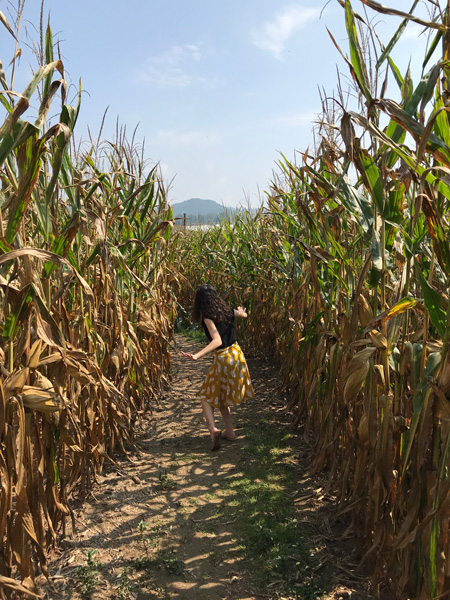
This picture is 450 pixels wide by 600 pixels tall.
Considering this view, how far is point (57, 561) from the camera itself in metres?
2.18

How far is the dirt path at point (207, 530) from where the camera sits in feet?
6.76

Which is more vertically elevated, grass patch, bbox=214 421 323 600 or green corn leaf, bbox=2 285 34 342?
green corn leaf, bbox=2 285 34 342

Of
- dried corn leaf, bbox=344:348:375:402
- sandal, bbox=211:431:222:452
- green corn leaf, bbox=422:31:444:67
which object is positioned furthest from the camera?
sandal, bbox=211:431:222:452

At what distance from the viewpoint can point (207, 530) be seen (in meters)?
2.50

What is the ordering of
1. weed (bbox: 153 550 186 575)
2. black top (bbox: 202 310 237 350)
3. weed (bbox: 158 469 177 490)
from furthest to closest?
1. black top (bbox: 202 310 237 350)
2. weed (bbox: 158 469 177 490)
3. weed (bbox: 153 550 186 575)

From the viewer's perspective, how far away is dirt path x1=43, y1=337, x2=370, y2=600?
6.76ft

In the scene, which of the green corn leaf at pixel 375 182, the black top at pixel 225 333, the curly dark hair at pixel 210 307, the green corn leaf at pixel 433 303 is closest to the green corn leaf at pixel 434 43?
the green corn leaf at pixel 375 182

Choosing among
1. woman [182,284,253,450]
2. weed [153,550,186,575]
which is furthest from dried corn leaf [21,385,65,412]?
woman [182,284,253,450]

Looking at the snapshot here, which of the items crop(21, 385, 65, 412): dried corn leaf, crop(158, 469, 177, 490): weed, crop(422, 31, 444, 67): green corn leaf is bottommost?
crop(158, 469, 177, 490): weed

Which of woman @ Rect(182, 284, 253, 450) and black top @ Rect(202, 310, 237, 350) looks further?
black top @ Rect(202, 310, 237, 350)

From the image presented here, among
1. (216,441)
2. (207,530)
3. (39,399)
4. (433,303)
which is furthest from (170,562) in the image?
(433,303)

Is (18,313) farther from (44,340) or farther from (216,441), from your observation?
(216,441)

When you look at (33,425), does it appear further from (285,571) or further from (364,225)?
(364,225)

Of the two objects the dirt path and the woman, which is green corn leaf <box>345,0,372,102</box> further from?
the woman
